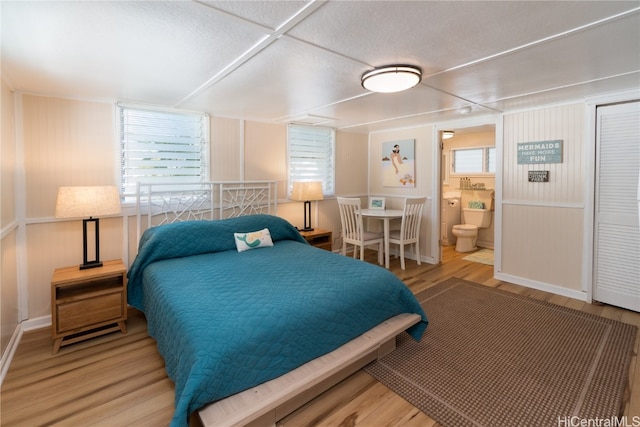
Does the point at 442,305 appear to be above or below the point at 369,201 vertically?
below

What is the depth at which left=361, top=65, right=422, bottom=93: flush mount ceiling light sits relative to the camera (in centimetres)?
213

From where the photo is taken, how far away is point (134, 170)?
3.18m

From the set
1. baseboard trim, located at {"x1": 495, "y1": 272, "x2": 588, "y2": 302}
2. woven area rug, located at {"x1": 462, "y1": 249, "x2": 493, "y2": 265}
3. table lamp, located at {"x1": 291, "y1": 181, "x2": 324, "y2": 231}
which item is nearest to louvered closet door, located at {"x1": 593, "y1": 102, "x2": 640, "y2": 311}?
baseboard trim, located at {"x1": 495, "y1": 272, "x2": 588, "y2": 302}

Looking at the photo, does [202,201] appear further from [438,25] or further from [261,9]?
[438,25]

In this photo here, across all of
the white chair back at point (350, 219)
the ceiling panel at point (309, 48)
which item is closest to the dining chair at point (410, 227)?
the white chair back at point (350, 219)

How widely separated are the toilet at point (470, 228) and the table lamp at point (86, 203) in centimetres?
500

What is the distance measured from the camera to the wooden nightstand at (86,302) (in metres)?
2.34

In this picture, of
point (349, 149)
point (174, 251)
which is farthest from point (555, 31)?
Result: point (349, 149)

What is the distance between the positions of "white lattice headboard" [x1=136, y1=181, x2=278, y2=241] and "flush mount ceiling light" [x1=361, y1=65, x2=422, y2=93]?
217 centimetres

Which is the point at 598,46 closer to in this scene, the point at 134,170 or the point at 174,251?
the point at 174,251

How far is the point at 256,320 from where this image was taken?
164cm

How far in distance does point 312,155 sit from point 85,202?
2955mm

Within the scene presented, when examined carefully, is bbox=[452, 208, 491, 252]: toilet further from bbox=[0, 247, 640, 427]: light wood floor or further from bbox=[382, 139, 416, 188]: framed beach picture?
bbox=[0, 247, 640, 427]: light wood floor

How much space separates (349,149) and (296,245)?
2.51m
